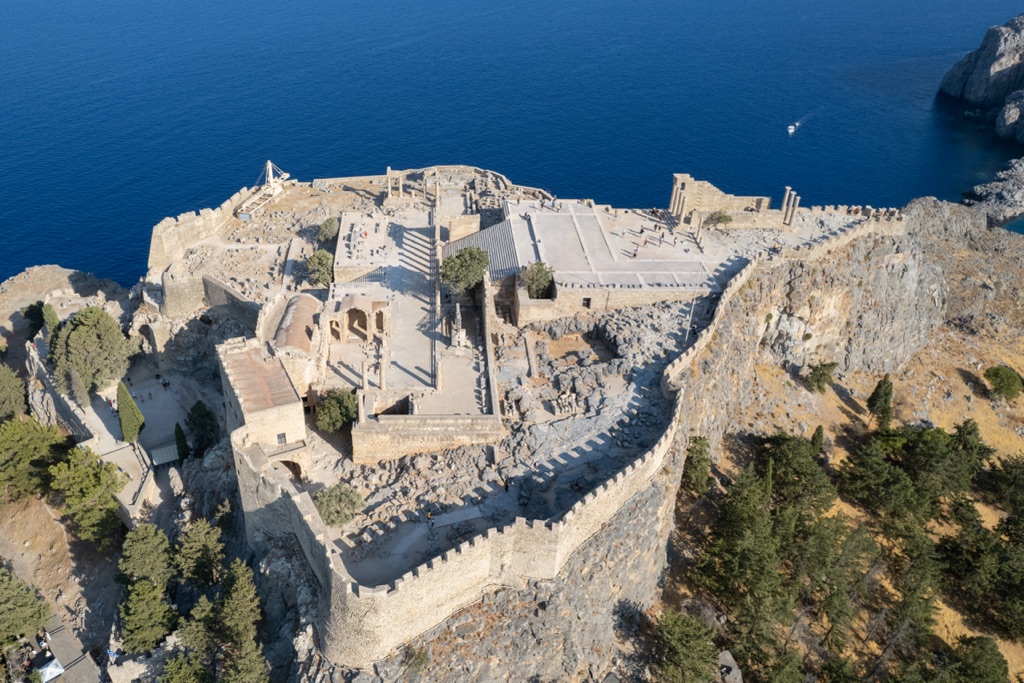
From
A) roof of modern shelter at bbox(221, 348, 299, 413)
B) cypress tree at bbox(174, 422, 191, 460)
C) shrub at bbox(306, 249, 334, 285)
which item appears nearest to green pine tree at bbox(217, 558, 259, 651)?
roof of modern shelter at bbox(221, 348, 299, 413)

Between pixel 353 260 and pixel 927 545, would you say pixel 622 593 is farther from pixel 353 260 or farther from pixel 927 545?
pixel 353 260

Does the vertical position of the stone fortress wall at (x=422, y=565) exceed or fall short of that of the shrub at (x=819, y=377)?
it exceeds it

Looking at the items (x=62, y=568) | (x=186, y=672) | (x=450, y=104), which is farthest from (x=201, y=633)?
(x=450, y=104)

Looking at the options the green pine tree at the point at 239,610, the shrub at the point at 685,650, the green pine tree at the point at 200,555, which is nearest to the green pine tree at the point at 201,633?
the green pine tree at the point at 239,610

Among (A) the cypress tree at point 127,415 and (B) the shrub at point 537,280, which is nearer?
(A) the cypress tree at point 127,415

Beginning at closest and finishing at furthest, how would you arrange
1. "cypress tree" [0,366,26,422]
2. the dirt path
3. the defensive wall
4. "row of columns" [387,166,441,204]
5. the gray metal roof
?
the dirt path
the gray metal roof
"cypress tree" [0,366,26,422]
the defensive wall
"row of columns" [387,166,441,204]

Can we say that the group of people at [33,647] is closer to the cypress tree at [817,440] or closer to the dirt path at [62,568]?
the dirt path at [62,568]

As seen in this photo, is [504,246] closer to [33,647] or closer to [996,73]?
[33,647]

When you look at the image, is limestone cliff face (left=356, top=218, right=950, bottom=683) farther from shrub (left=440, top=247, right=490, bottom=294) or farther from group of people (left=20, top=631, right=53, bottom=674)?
group of people (left=20, top=631, right=53, bottom=674)
